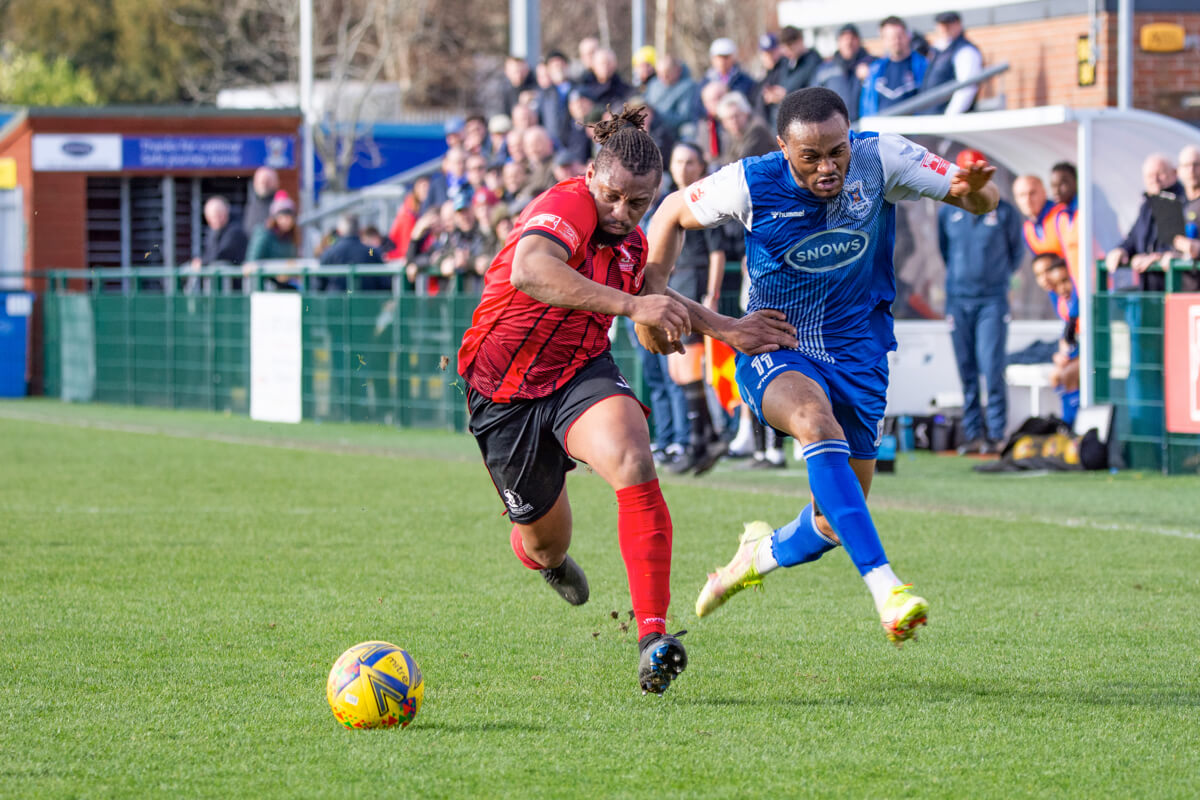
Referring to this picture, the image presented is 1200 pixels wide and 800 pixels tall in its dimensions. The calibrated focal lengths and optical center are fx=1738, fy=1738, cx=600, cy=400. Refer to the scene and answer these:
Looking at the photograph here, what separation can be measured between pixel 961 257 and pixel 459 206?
5197mm

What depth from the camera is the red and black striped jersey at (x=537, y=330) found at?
6.12 meters

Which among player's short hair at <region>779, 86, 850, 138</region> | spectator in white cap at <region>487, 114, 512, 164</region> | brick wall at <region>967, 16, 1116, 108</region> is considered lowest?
player's short hair at <region>779, 86, 850, 138</region>

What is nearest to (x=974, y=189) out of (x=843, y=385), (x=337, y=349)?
(x=843, y=385)

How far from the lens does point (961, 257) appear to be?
1493 cm

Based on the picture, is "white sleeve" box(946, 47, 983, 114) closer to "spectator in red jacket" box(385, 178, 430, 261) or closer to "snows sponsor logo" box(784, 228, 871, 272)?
"spectator in red jacket" box(385, 178, 430, 261)

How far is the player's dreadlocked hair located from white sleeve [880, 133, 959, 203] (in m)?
0.95

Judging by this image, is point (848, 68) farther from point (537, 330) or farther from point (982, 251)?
point (537, 330)

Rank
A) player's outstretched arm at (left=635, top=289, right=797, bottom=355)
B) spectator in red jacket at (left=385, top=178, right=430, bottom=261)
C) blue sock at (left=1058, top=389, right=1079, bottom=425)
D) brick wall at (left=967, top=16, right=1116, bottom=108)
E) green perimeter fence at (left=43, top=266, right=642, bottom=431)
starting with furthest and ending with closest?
spectator in red jacket at (left=385, top=178, right=430, bottom=261) → brick wall at (left=967, top=16, right=1116, bottom=108) → green perimeter fence at (left=43, top=266, right=642, bottom=431) → blue sock at (left=1058, top=389, right=1079, bottom=425) → player's outstretched arm at (left=635, top=289, right=797, bottom=355)

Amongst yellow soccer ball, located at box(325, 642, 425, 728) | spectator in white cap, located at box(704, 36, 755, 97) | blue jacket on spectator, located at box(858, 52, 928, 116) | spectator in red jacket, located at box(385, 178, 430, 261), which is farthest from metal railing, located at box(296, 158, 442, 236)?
yellow soccer ball, located at box(325, 642, 425, 728)

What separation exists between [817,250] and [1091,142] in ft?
28.8

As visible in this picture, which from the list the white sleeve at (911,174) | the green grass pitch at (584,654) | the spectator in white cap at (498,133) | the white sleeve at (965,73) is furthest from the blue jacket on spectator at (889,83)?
the white sleeve at (911,174)

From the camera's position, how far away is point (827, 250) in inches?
249

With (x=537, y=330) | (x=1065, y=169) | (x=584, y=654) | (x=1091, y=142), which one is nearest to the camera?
(x=537, y=330)

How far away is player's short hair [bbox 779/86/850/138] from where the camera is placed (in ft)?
19.8
